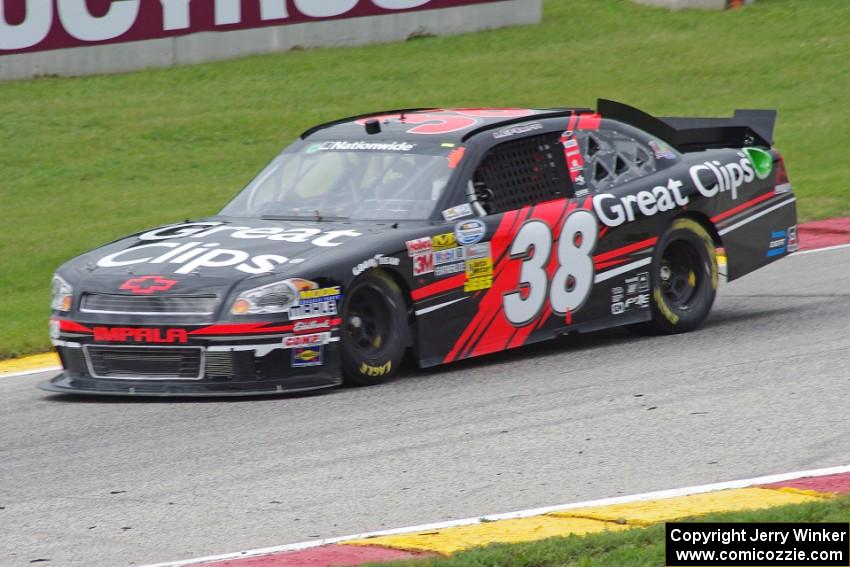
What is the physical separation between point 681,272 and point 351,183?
2369 mm

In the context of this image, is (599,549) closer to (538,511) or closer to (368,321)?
(538,511)

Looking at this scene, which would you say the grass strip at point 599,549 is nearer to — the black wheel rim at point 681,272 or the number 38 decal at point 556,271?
the number 38 decal at point 556,271

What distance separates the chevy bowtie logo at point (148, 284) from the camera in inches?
319

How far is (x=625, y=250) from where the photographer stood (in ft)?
31.6

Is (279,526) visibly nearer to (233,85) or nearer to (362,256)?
(362,256)

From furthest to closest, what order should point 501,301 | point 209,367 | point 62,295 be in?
point 501,301
point 62,295
point 209,367

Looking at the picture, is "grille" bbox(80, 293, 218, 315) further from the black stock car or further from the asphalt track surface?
the asphalt track surface

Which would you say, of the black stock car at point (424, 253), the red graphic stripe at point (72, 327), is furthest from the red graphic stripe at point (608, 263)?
the red graphic stripe at point (72, 327)

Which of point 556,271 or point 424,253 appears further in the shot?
point 556,271

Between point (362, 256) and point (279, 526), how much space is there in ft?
8.72

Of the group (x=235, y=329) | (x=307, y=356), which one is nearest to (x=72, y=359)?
(x=235, y=329)

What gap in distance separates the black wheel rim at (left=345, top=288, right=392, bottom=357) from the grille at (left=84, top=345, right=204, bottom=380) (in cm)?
88

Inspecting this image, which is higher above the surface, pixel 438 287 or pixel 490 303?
pixel 438 287

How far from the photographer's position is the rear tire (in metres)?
9.95
